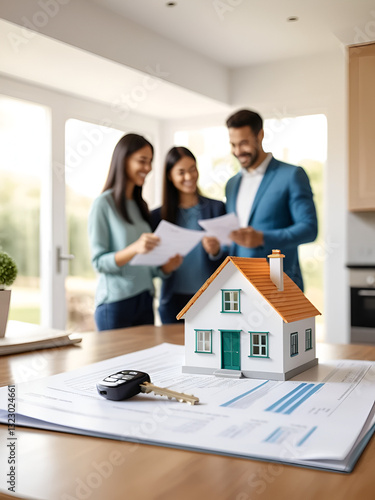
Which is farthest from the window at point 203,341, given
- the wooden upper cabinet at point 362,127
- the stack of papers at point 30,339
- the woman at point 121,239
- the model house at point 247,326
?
the wooden upper cabinet at point 362,127

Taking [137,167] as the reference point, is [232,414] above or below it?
below

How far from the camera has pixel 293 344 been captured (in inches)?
41.6

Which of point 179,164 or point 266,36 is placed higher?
point 266,36

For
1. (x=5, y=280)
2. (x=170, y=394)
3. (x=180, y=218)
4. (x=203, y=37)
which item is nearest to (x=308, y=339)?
(x=170, y=394)

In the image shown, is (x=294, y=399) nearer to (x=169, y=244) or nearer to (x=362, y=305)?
(x=169, y=244)

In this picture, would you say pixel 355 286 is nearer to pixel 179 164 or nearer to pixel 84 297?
pixel 179 164

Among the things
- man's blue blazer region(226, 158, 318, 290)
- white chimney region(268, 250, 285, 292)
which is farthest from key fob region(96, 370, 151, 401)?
man's blue blazer region(226, 158, 318, 290)

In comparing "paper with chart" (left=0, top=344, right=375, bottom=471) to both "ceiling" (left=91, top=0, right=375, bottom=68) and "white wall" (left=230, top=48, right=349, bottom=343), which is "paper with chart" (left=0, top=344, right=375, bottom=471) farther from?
"white wall" (left=230, top=48, right=349, bottom=343)

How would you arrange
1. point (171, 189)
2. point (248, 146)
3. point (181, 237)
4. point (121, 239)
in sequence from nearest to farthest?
point (181, 237), point (121, 239), point (171, 189), point (248, 146)

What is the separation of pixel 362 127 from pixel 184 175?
1.15m

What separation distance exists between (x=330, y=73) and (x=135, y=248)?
1.95m

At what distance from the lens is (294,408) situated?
812mm

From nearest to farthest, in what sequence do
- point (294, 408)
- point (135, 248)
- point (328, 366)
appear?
point (294, 408) < point (328, 366) < point (135, 248)

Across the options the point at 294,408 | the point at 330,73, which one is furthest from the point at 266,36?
the point at 294,408
